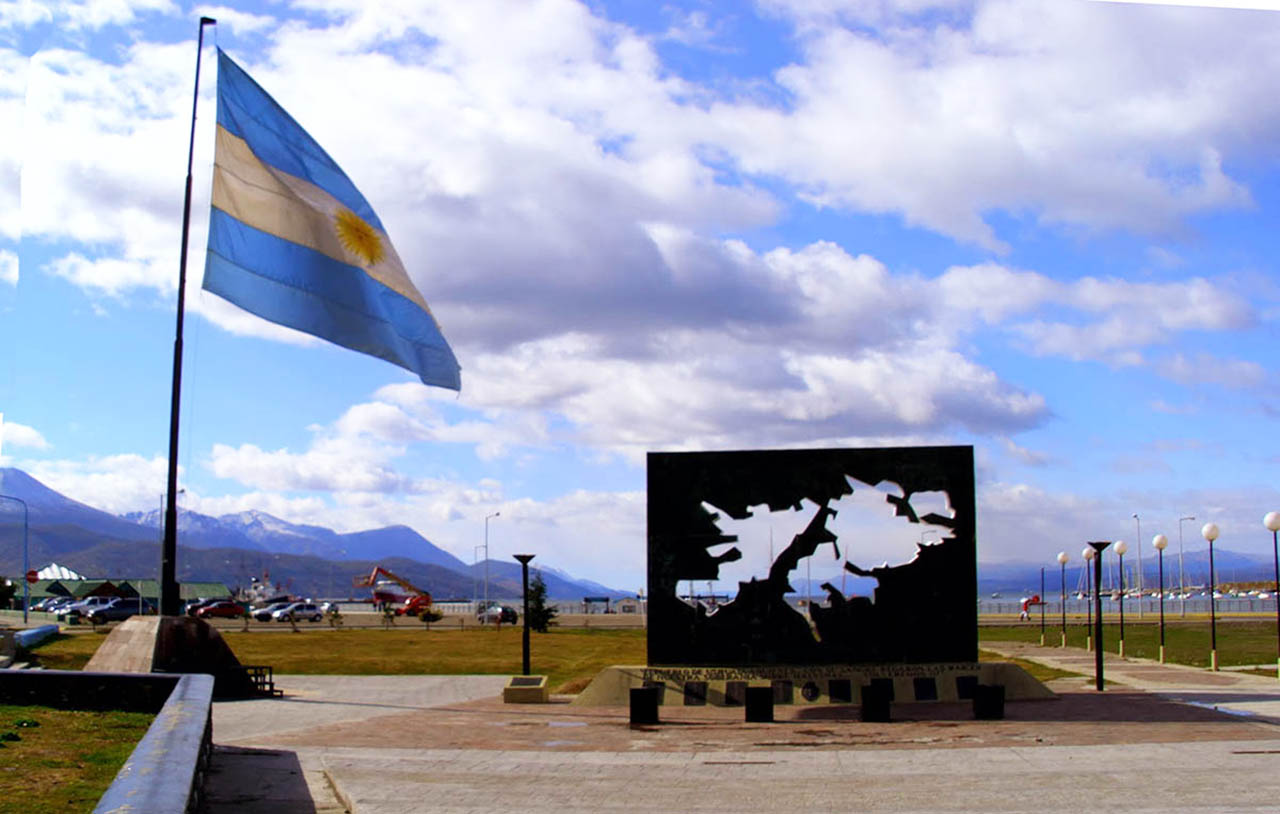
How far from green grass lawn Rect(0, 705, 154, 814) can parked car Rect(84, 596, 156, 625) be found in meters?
52.7

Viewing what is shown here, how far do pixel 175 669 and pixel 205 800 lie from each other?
11.2 m

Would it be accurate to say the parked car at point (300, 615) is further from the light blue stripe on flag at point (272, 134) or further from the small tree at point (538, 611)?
the light blue stripe on flag at point (272, 134)

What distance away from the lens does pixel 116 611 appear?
7244cm

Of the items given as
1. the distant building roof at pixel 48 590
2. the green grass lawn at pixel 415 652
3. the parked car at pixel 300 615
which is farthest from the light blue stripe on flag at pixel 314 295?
the distant building roof at pixel 48 590

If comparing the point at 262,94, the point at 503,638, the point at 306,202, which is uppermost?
the point at 262,94

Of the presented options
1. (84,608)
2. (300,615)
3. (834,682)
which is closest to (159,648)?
(834,682)

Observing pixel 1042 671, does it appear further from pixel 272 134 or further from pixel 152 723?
pixel 152 723

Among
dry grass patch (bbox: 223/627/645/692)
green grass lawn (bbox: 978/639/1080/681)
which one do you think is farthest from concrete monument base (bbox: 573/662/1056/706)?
dry grass patch (bbox: 223/627/645/692)

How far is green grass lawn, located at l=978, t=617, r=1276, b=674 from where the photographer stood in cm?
4266

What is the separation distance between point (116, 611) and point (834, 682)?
57683 mm

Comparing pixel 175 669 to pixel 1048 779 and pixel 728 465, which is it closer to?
pixel 728 465

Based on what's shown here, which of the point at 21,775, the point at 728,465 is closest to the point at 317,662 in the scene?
the point at 728,465

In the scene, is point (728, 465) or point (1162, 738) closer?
point (1162, 738)

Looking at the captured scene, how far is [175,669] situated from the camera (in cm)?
2483
